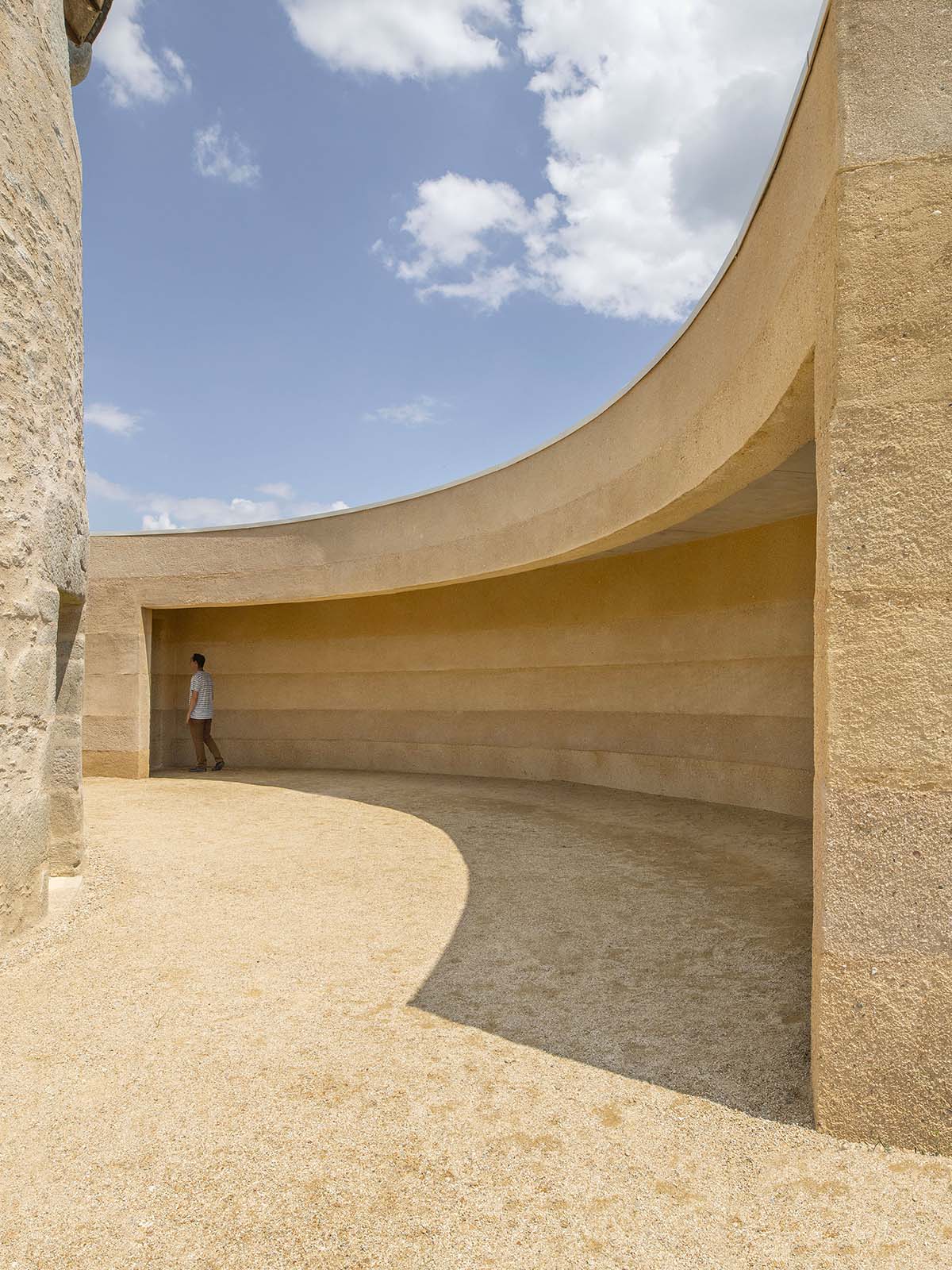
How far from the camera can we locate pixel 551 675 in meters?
10.6

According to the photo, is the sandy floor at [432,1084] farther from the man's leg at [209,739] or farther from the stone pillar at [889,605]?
the man's leg at [209,739]

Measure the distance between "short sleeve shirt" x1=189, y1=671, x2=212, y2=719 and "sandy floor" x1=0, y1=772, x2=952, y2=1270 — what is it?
6281 millimetres

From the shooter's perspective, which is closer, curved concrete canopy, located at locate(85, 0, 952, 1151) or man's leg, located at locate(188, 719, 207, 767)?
curved concrete canopy, located at locate(85, 0, 952, 1151)

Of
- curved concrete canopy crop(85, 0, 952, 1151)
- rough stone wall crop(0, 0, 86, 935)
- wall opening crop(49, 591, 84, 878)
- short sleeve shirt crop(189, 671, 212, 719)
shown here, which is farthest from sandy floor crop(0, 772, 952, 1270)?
short sleeve shirt crop(189, 671, 212, 719)

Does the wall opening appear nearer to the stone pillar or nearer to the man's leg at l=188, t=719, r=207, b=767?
the stone pillar

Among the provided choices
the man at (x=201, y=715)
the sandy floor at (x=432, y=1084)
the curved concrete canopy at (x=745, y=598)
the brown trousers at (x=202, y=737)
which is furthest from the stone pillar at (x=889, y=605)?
the brown trousers at (x=202, y=737)

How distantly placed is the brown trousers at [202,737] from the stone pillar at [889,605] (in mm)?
10623

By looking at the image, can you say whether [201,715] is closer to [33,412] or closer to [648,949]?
[33,412]

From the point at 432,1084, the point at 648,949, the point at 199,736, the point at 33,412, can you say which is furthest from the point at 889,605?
the point at 199,736

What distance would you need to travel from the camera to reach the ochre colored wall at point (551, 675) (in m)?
7.89

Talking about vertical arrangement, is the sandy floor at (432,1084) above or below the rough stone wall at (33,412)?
below

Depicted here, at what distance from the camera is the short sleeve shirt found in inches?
464

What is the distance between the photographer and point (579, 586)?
401 inches

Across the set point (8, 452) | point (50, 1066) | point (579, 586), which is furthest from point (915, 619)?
point (579, 586)
